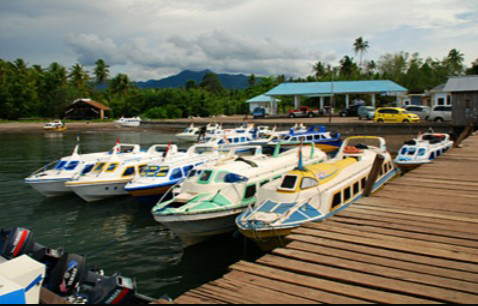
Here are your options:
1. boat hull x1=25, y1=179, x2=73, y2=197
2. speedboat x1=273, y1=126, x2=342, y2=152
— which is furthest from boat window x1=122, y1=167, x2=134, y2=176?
speedboat x1=273, y1=126, x2=342, y2=152

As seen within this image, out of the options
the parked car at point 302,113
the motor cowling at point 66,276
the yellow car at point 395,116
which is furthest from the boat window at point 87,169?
the parked car at point 302,113

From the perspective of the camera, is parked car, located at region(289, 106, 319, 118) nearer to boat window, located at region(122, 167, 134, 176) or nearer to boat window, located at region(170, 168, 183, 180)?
boat window, located at region(122, 167, 134, 176)

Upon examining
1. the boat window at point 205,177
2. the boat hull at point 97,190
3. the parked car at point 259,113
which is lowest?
the boat hull at point 97,190

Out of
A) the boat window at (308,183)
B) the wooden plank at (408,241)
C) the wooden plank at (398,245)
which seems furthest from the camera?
the boat window at (308,183)

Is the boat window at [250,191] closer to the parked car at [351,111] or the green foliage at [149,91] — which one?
the parked car at [351,111]

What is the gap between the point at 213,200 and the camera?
1431cm

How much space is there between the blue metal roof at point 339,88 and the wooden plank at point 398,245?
194ft

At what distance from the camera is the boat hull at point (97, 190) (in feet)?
69.5

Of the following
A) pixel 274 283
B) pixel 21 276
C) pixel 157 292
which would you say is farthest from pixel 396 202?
pixel 21 276

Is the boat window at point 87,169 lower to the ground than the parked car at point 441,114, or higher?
lower

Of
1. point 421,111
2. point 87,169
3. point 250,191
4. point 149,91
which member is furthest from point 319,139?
point 149,91

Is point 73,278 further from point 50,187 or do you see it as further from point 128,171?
point 50,187

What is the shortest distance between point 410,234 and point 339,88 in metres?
64.1

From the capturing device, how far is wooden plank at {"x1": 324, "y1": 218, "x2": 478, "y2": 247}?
776 cm
